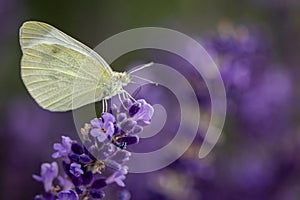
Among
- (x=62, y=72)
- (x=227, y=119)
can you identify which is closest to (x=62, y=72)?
(x=62, y=72)

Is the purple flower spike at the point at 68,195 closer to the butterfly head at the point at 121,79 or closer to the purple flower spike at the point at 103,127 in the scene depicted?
the purple flower spike at the point at 103,127

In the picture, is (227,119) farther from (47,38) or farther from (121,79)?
(47,38)

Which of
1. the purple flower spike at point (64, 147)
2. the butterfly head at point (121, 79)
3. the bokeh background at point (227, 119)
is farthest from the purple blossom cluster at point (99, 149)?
the bokeh background at point (227, 119)

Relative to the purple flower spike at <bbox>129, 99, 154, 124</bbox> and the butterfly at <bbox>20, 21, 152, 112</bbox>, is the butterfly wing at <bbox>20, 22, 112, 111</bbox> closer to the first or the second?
the butterfly at <bbox>20, 21, 152, 112</bbox>

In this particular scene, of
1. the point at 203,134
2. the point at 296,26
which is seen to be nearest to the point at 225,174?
the point at 203,134

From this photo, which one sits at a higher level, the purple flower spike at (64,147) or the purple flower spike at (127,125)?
the purple flower spike at (127,125)

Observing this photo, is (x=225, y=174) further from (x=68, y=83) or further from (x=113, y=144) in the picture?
(x=113, y=144)

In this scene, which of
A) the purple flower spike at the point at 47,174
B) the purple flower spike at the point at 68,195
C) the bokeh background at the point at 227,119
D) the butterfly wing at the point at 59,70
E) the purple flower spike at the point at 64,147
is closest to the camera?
the purple flower spike at the point at 68,195
